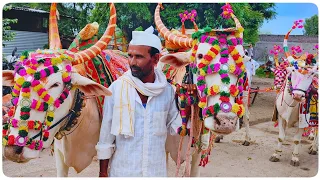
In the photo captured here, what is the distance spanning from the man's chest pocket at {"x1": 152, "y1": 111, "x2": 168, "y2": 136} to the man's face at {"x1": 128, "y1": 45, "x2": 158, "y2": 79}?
1.09ft

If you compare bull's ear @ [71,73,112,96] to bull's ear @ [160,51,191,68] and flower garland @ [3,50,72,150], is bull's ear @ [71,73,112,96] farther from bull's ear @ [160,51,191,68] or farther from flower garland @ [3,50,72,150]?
bull's ear @ [160,51,191,68]

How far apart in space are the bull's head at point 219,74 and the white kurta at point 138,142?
1.28ft

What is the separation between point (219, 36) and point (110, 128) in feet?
3.70

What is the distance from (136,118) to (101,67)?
0.96 meters

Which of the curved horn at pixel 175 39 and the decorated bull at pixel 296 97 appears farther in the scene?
the decorated bull at pixel 296 97

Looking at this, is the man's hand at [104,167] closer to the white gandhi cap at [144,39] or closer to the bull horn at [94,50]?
the bull horn at [94,50]

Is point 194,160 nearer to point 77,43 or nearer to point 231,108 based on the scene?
point 231,108

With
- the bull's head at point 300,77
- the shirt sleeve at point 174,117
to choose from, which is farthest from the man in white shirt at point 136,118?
the bull's head at point 300,77

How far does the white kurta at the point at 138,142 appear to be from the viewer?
8.85 ft

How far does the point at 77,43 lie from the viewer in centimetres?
371

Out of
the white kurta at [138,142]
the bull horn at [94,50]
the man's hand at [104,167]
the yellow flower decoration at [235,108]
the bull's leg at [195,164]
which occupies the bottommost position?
the bull's leg at [195,164]

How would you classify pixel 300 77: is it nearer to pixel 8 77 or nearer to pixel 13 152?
pixel 8 77

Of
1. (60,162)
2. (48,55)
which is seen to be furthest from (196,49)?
(60,162)

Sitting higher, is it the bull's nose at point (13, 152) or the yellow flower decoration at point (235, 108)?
the yellow flower decoration at point (235, 108)
